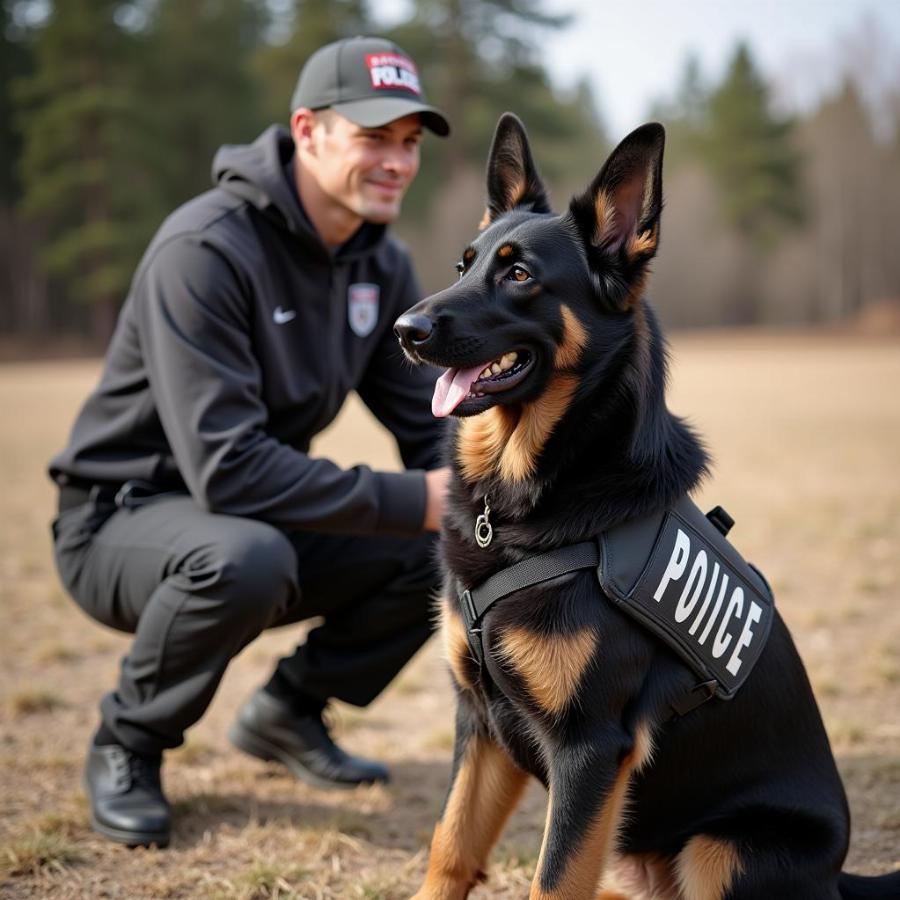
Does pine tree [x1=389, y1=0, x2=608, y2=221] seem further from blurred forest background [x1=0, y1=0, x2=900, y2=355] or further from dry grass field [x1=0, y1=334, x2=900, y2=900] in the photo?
dry grass field [x1=0, y1=334, x2=900, y2=900]

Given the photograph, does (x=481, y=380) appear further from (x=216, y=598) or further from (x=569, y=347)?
(x=216, y=598)

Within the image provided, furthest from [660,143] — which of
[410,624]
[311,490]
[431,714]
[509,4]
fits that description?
[509,4]

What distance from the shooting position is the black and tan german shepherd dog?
2234 millimetres

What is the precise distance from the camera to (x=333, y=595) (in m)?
3.62

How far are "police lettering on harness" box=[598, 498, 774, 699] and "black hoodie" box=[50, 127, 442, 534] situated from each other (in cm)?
109

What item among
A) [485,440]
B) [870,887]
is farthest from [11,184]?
[870,887]

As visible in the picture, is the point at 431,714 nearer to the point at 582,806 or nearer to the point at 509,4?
the point at 582,806

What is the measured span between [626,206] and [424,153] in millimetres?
38220

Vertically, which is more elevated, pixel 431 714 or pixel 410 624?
pixel 410 624

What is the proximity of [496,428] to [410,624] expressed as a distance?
135 centimetres

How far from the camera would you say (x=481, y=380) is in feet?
8.04

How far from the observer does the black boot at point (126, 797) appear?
3.04 m

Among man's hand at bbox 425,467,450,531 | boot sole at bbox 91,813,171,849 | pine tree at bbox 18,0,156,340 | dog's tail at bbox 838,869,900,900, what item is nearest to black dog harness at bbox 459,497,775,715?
dog's tail at bbox 838,869,900,900

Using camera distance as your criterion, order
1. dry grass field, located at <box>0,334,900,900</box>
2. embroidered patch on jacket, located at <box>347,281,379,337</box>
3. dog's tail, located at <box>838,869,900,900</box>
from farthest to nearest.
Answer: embroidered patch on jacket, located at <box>347,281,379,337</box>
dry grass field, located at <box>0,334,900,900</box>
dog's tail, located at <box>838,869,900,900</box>
